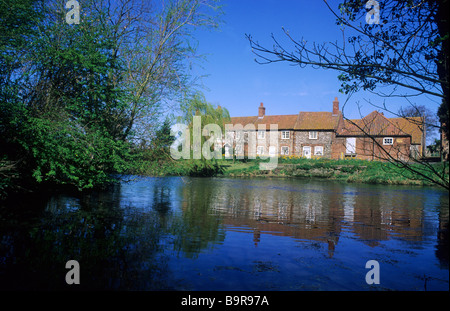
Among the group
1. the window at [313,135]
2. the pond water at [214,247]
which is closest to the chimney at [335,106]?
the window at [313,135]

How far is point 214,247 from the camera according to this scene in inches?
287

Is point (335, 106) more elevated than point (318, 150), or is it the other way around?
point (335, 106)

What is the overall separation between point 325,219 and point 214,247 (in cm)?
589

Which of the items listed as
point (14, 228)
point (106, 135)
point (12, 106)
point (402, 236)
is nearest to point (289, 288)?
point (402, 236)

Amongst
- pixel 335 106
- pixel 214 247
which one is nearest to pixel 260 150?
pixel 335 106

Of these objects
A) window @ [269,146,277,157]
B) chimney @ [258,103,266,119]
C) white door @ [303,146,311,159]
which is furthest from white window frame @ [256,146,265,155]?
white door @ [303,146,311,159]

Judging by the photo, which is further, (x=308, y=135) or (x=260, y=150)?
(x=260, y=150)

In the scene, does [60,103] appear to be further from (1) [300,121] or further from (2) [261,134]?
(1) [300,121]

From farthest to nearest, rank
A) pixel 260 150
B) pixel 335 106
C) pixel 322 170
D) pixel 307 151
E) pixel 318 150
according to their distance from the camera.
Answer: pixel 260 150, pixel 307 151, pixel 318 150, pixel 335 106, pixel 322 170

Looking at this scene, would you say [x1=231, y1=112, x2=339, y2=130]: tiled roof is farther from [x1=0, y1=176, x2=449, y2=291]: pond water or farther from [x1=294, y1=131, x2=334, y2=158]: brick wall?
[x1=0, y1=176, x2=449, y2=291]: pond water
